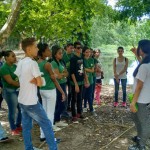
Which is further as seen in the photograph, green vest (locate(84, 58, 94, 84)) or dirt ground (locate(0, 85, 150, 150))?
green vest (locate(84, 58, 94, 84))

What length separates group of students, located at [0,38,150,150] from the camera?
13.9 feet

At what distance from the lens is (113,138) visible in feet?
18.4

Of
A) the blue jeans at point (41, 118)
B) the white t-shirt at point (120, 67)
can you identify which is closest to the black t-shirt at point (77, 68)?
the white t-shirt at point (120, 67)

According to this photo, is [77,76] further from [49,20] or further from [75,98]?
[49,20]

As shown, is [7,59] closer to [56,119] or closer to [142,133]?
[56,119]

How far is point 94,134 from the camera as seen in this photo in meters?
5.87

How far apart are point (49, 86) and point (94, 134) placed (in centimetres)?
151

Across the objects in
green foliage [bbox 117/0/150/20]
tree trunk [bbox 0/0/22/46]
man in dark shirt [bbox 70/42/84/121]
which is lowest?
man in dark shirt [bbox 70/42/84/121]

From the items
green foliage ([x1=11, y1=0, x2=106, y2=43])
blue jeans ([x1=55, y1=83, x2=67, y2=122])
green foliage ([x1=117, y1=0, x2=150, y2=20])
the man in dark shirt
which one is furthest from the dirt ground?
green foliage ([x1=11, y1=0, x2=106, y2=43])

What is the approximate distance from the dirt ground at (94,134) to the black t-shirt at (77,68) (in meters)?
1.04

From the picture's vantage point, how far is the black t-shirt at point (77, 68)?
6.41m

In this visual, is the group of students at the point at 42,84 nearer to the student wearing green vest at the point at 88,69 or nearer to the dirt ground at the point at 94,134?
the student wearing green vest at the point at 88,69

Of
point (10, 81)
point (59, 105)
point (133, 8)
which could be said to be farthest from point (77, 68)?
point (133, 8)

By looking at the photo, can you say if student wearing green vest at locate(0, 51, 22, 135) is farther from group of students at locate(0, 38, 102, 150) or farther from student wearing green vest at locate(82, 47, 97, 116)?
student wearing green vest at locate(82, 47, 97, 116)
